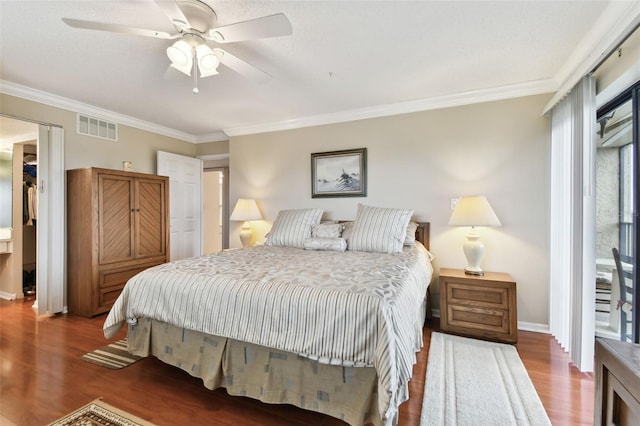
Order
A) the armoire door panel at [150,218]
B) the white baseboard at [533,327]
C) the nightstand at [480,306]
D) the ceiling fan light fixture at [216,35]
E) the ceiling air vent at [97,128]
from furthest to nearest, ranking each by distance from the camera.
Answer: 1. the armoire door panel at [150,218]
2. the ceiling air vent at [97,128]
3. the white baseboard at [533,327]
4. the nightstand at [480,306]
5. the ceiling fan light fixture at [216,35]

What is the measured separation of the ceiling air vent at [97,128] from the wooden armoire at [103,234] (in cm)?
61

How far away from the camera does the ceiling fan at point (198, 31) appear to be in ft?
4.96

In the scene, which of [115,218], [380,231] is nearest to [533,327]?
[380,231]

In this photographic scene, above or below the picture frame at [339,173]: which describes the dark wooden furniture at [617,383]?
below

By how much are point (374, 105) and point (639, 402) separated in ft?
10.5

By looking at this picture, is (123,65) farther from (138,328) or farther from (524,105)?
(524,105)

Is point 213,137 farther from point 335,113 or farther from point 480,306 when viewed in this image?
point 480,306

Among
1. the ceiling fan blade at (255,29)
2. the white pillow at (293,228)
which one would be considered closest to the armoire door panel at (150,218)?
the white pillow at (293,228)

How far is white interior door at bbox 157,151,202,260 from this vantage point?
4.37m

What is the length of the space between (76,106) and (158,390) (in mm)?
3419

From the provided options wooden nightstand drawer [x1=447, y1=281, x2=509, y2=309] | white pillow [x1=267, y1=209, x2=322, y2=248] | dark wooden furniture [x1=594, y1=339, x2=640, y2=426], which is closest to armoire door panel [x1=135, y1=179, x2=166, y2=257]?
white pillow [x1=267, y1=209, x2=322, y2=248]

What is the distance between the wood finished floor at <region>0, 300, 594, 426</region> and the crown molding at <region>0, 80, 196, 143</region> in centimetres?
244

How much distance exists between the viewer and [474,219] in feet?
8.63

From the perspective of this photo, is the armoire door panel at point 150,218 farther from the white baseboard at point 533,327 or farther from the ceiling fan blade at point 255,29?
the white baseboard at point 533,327
